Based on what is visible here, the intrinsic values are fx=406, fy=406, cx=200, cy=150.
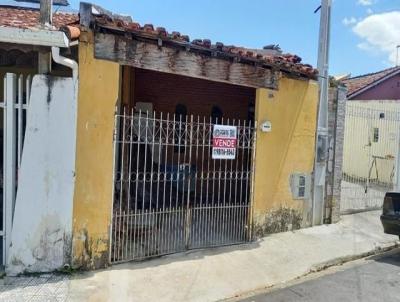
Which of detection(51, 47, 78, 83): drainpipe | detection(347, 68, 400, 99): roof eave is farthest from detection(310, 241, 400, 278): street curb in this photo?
detection(347, 68, 400, 99): roof eave

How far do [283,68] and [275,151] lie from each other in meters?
1.52

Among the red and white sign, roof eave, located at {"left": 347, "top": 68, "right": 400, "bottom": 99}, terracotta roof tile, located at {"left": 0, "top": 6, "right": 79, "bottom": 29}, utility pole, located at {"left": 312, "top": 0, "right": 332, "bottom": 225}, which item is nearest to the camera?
terracotta roof tile, located at {"left": 0, "top": 6, "right": 79, "bottom": 29}

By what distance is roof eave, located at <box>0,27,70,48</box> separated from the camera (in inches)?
184

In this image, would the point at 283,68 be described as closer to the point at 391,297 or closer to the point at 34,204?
the point at 391,297

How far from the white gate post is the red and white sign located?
293 cm

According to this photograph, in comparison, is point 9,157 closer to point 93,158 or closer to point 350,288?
point 93,158

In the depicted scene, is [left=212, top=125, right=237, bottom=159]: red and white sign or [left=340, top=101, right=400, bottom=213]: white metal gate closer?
[left=212, top=125, right=237, bottom=159]: red and white sign

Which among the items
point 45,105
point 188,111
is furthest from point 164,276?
point 188,111

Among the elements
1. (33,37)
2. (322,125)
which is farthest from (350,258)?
(33,37)

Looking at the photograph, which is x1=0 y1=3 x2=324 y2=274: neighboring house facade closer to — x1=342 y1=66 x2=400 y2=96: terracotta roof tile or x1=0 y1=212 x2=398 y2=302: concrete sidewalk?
x1=0 y1=212 x2=398 y2=302: concrete sidewalk

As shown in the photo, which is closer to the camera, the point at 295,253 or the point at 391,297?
the point at 391,297

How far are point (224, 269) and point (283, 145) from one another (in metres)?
2.85

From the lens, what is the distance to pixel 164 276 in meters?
5.43

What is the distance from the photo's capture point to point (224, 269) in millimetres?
5883
